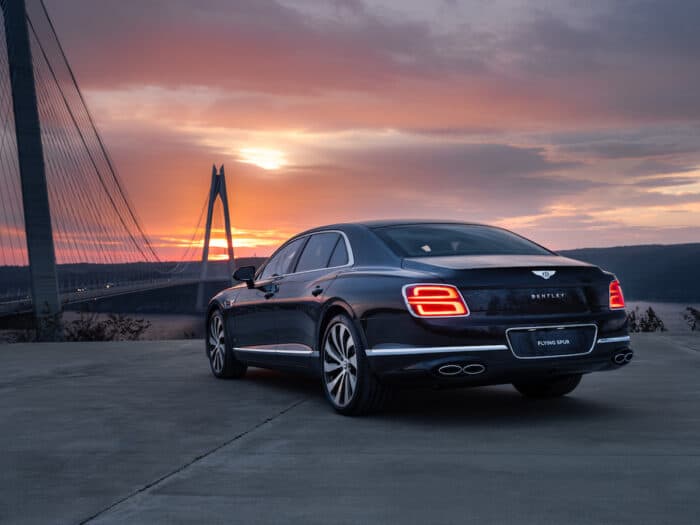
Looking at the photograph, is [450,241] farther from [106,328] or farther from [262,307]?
[106,328]

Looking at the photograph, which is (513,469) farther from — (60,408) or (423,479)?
(60,408)

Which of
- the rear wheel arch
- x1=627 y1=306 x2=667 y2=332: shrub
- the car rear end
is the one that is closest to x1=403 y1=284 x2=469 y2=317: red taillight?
the car rear end

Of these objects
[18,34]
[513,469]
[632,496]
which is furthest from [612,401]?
[18,34]

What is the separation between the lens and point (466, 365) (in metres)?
5.82

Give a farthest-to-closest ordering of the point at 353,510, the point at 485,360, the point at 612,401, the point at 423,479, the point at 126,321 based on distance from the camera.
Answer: the point at 126,321, the point at 612,401, the point at 485,360, the point at 423,479, the point at 353,510

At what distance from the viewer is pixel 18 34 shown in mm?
26250

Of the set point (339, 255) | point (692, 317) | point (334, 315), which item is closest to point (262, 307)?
point (339, 255)

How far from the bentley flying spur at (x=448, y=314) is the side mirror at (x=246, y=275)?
132cm

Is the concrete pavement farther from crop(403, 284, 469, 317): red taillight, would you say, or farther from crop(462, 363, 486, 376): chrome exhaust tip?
crop(403, 284, 469, 317): red taillight

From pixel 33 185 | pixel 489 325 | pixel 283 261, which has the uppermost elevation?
pixel 33 185

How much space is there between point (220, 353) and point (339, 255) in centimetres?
272

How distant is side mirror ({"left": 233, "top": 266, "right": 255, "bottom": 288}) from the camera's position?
860 cm

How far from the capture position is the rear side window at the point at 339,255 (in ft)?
22.8

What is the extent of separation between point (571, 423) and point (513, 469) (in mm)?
1565
